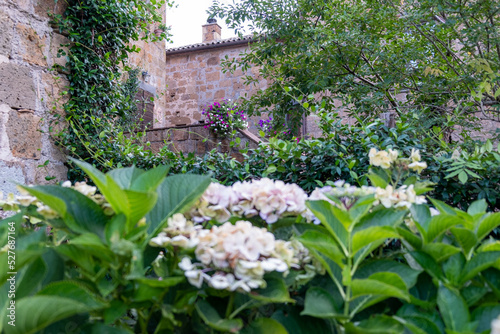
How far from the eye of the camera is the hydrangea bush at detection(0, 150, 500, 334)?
62 centimetres

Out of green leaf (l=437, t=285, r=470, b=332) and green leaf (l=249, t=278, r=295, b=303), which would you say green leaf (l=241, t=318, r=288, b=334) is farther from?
green leaf (l=437, t=285, r=470, b=332)

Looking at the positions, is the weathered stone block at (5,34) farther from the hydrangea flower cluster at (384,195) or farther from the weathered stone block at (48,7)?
the hydrangea flower cluster at (384,195)

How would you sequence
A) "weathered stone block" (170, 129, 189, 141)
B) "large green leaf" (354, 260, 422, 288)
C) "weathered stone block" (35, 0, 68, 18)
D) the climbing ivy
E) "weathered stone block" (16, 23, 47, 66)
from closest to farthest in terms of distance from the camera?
"large green leaf" (354, 260, 422, 288)
"weathered stone block" (16, 23, 47, 66)
"weathered stone block" (35, 0, 68, 18)
the climbing ivy
"weathered stone block" (170, 129, 189, 141)

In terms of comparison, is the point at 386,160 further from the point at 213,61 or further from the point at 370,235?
the point at 213,61

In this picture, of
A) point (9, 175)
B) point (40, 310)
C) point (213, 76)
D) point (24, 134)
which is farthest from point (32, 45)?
point (213, 76)

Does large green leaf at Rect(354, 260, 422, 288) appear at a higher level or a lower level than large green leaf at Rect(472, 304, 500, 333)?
higher

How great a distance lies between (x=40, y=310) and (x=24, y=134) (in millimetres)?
3012

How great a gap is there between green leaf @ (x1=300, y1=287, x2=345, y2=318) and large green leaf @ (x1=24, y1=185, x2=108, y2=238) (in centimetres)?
41

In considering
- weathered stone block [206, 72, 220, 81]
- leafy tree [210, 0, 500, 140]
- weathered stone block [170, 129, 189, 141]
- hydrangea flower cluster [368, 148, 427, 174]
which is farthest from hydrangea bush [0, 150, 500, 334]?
weathered stone block [206, 72, 220, 81]

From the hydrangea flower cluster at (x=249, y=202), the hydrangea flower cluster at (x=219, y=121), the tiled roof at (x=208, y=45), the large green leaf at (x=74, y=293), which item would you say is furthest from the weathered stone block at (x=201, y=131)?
the large green leaf at (x=74, y=293)

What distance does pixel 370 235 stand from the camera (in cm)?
69

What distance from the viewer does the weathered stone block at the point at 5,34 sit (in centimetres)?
290

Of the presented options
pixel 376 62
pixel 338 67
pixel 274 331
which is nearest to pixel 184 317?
pixel 274 331

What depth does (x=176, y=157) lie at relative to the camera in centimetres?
332
